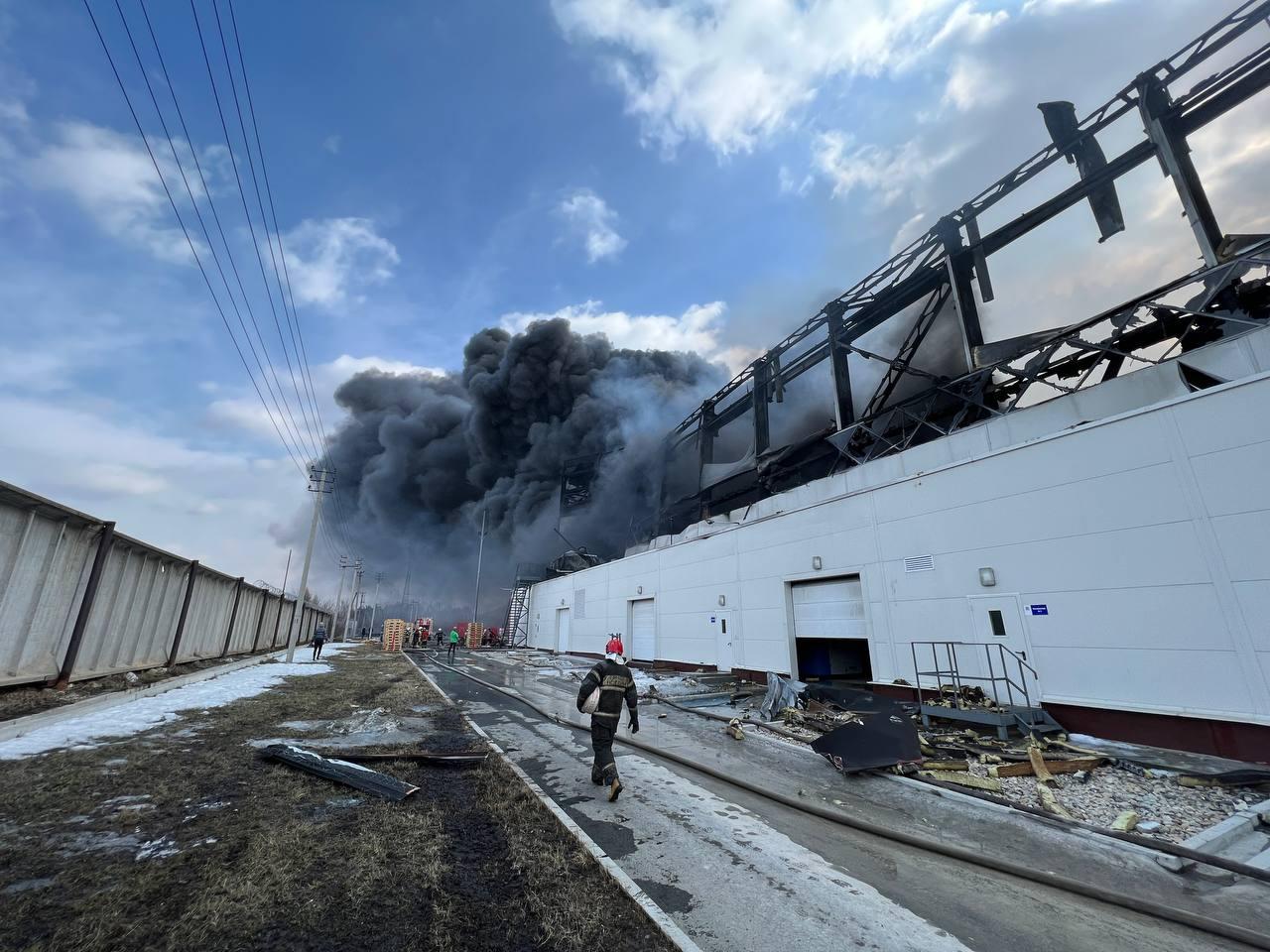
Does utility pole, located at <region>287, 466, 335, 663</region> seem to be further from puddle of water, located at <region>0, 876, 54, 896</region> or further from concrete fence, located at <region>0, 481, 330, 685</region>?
puddle of water, located at <region>0, 876, 54, 896</region>

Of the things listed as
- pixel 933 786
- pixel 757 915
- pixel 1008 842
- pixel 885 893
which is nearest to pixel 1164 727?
pixel 933 786

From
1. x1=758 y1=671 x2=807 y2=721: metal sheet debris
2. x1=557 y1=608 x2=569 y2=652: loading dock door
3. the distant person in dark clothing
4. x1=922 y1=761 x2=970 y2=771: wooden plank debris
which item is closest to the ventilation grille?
x1=758 y1=671 x2=807 y2=721: metal sheet debris

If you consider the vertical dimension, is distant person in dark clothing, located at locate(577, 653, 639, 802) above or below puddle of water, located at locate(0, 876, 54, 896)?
above

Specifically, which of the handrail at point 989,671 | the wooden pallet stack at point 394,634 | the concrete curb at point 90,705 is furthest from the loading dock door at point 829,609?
the wooden pallet stack at point 394,634

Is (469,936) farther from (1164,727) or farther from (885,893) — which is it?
(1164,727)

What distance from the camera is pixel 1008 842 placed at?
454cm

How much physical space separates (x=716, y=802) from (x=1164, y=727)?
22.5ft

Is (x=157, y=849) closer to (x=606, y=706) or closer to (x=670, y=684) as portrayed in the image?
(x=606, y=706)

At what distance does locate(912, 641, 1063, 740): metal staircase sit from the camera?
26.0 ft

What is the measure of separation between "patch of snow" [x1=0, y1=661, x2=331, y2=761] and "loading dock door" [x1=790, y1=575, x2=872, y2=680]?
12722 millimetres

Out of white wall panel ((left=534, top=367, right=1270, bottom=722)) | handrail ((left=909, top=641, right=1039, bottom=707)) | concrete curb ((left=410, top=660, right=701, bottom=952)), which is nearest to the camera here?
concrete curb ((left=410, top=660, right=701, bottom=952))

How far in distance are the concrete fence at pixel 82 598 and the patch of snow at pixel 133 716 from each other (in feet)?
2.97

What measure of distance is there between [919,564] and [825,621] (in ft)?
10.6

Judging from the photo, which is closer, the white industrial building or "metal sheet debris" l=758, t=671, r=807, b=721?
the white industrial building
